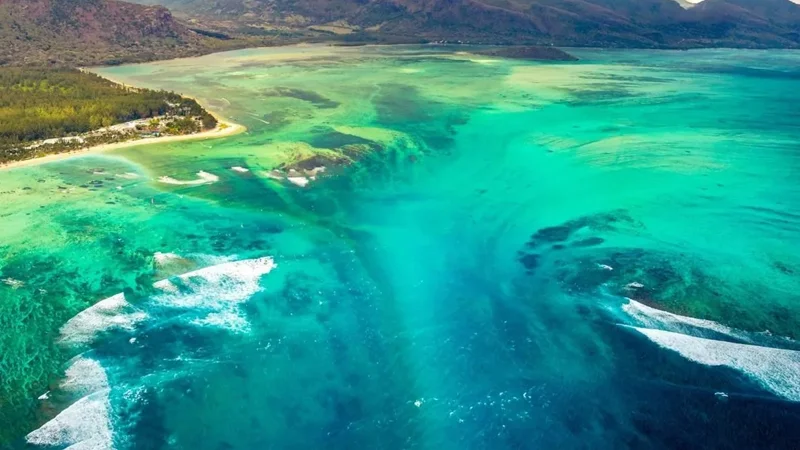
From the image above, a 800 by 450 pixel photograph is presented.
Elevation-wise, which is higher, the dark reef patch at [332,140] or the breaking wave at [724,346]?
the dark reef patch at [332,140]

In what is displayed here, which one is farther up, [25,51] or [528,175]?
[25,51]

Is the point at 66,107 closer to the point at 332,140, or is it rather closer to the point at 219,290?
the point at 332,140

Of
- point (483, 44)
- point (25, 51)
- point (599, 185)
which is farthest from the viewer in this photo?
point (483, 44)

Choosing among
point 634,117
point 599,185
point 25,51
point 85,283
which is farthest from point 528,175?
point 25,51

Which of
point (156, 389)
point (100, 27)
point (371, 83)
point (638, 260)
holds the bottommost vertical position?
point (156, 389)

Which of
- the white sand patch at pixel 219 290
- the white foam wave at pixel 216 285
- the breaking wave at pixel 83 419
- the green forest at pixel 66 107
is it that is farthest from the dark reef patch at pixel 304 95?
the breaking wave at pixel 83 419

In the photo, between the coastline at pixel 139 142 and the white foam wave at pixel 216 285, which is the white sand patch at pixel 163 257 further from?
the coastline at pixel 139 142

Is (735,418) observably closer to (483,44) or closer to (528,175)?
(528,175)
